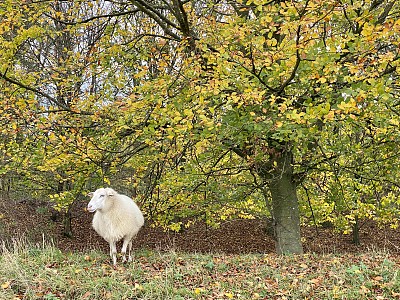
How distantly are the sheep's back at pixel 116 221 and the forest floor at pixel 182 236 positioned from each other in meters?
6.98

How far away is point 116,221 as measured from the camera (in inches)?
354

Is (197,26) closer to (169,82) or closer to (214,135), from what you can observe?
(169,82)

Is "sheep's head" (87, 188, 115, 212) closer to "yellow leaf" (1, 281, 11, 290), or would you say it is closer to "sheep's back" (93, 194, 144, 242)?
"sheep's back" (93, 194, 144, 242)

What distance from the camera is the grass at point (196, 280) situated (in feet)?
18.1

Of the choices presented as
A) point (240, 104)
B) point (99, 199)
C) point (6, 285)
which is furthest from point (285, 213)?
point (6, 285)

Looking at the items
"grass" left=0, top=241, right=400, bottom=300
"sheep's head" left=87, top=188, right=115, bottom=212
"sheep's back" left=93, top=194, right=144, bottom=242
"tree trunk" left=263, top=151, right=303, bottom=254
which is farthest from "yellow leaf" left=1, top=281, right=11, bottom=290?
"tree trunk" left=263, top=151, right=303, bottom=254

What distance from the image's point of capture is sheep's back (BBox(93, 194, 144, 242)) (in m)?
8.94

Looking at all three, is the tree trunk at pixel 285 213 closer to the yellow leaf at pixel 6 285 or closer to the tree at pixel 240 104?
the tree at pixel 240 104

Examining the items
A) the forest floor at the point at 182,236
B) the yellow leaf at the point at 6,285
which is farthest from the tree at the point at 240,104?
the forest floor at the point at 182,236

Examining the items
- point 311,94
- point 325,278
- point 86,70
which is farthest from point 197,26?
point 325,278

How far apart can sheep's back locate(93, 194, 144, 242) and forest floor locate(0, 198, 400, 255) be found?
6981 millimetres

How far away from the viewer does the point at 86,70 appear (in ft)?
36.2

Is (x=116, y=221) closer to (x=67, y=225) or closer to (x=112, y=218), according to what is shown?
(x=112, y=218)

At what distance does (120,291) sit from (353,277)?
11.1ft
